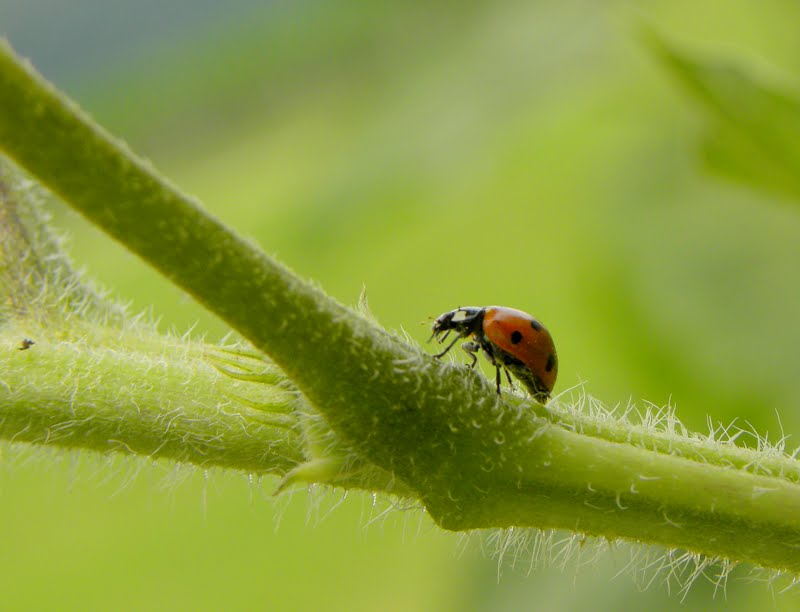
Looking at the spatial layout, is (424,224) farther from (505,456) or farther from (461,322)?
(505,456)

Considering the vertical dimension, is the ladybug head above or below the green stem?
above

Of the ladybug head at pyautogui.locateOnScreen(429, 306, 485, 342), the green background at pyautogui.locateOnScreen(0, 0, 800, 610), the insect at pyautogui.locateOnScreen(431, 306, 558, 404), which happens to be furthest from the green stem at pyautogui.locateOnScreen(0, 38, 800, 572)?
the ladybug head at pyautogui.locateOnScreen(429, 306, 485, 342)

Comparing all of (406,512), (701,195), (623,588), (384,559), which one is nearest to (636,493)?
(406,512)

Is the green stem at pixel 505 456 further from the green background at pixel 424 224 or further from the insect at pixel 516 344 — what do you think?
the insect at pixel 516 344

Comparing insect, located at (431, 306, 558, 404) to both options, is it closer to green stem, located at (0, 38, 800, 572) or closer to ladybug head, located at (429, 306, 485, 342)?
ladybug head, located at (429, 306, 485, 342)

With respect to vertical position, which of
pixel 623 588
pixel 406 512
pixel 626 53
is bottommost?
pixel 406 512

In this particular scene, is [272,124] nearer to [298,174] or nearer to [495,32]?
[298,174]
